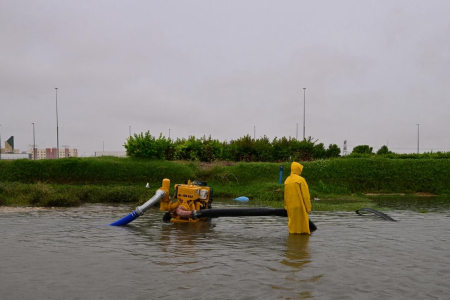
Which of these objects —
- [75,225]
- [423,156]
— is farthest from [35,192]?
[423,156]

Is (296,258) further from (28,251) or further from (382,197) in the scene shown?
(382,197)

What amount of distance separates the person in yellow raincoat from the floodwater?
0.26 meters

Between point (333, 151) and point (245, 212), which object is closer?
point (245, 212)

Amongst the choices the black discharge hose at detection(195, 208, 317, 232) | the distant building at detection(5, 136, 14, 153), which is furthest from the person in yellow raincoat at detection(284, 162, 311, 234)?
the distant building at detection(5, 136, 14, 153)

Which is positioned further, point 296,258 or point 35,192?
point 35,192

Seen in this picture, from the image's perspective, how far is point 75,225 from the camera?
11500 mm

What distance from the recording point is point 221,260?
7781 millimetres

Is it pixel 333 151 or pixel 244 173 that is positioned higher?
pixel 333 151

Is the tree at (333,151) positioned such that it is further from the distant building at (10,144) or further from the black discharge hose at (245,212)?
the distant building at (10,144)

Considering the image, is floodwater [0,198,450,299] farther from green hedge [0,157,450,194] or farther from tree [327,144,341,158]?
tree [327,144,341,158]

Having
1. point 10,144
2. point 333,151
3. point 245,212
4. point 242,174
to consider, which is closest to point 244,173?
point 242,174

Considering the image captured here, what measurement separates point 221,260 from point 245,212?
3.34 m

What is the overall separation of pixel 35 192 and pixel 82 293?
11.9 metres

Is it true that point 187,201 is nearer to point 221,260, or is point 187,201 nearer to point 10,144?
point 221,260
